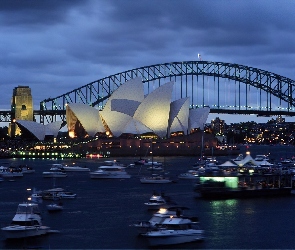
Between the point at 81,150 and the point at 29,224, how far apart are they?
74614 millimetres

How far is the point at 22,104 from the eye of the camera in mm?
126625

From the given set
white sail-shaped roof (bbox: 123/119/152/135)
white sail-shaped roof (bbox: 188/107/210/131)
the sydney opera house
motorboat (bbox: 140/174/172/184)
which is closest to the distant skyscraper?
the sydney opera house

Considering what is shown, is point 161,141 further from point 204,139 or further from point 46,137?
point 46,137

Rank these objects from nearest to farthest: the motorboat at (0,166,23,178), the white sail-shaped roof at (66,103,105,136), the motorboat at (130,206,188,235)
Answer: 1. the motorboat at (130,206,188,235)
2. the motorboat at (0,166,23,178)
3. the white sail-shaped roof at (66,103,105,136)

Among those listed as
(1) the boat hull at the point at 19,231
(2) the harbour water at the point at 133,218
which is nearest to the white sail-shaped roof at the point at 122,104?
(2) the harbour water at the point at 133,218

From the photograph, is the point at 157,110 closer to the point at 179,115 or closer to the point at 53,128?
the point at 179,115

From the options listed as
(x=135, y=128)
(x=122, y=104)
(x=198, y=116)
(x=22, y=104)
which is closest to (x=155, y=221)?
(x=122, y=104)

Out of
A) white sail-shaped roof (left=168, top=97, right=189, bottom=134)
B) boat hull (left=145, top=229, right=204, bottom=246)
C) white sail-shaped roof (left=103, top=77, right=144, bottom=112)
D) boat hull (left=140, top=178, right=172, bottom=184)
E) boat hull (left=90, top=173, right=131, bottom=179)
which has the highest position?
white sail-shaped roof (left=103, top=77, right=144, bottom=112)

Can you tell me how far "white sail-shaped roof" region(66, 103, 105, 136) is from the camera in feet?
329

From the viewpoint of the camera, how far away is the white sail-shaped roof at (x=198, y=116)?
343ft

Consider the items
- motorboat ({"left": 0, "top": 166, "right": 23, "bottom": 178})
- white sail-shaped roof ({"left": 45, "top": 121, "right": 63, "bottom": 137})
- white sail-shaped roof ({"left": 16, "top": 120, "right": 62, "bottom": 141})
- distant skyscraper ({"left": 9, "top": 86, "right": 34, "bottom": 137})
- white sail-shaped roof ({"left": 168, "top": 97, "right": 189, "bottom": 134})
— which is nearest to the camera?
motorboat ({"left": 0, "top": 166, "right": 23, "bottom": 178})

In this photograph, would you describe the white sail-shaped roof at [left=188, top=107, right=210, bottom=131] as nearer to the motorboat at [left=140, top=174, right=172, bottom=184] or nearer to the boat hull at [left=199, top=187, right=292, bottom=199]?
the motorboat at [left=140, top=174, right=172, bottom=184]

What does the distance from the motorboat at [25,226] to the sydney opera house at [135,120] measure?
6159 centimetres

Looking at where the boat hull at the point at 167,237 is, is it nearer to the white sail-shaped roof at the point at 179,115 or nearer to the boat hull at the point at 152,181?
the boat hull at the point at 152,181
